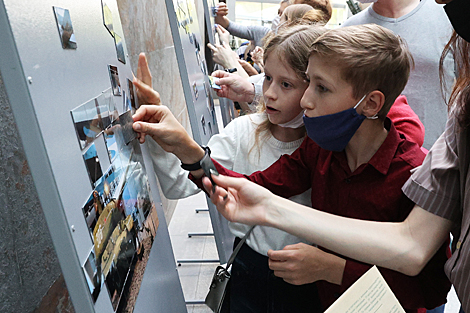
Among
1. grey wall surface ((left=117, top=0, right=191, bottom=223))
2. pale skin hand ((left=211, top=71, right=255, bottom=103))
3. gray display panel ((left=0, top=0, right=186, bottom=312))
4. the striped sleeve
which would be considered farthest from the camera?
grey wall surface ((left=117, top=0, right=191, bottom=223))

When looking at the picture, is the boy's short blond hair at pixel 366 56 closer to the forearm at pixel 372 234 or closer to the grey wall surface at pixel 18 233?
the forearm at pixel 372 234

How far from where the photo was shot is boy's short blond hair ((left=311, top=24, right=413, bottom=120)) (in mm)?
1109

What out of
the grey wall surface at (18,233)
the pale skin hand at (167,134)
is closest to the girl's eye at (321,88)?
the pale skin hand at (167,134)

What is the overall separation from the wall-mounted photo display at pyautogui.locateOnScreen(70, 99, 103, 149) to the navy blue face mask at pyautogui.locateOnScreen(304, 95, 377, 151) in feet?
2.03

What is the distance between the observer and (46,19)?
0.73m

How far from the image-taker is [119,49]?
117 centimetres

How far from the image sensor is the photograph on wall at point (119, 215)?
84cm

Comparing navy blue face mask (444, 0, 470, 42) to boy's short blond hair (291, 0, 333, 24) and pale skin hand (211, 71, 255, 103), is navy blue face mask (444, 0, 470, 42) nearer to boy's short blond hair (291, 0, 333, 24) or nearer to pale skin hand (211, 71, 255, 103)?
pale skin hand (211, 71, 255, 103)

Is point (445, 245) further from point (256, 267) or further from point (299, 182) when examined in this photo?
point (256, 267)

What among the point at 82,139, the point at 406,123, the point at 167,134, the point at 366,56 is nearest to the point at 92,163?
the point at 82,139

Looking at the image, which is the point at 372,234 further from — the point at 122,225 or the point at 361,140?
the point at 122,225

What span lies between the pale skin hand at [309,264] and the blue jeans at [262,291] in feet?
0.81

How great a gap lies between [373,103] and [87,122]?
0.81 m

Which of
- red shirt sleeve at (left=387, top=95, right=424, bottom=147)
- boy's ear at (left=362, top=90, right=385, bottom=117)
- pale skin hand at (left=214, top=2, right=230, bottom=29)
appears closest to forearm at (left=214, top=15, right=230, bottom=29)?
pale skin hand at (left=214, top=2, right=230, bottom=29)
